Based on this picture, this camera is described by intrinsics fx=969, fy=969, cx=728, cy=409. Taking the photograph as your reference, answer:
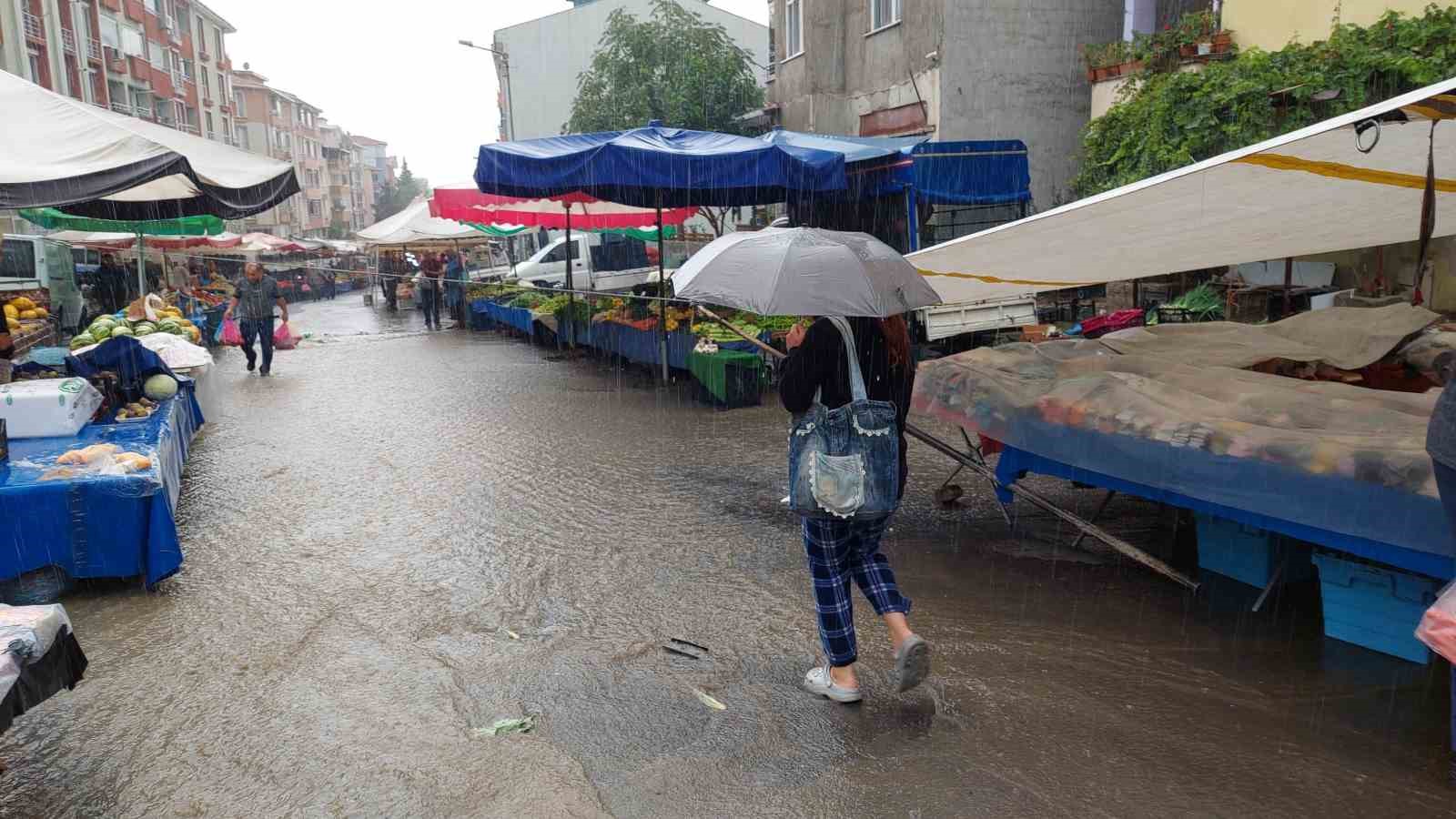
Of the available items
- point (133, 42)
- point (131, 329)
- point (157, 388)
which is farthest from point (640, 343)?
point (133, 42)

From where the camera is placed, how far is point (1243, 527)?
505 centimetres

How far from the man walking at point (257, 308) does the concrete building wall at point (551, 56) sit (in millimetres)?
30111

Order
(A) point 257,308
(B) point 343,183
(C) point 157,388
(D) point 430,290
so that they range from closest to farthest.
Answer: (C) point 157,388
(A) point 257,308
(D) point 430,290
(B) point 343,183

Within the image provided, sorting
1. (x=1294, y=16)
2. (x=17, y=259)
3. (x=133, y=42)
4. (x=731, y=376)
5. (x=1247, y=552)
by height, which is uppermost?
(x=133, y=42)

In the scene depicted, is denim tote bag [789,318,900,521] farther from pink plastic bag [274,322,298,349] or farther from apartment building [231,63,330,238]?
apartment building [231,63,330,238]

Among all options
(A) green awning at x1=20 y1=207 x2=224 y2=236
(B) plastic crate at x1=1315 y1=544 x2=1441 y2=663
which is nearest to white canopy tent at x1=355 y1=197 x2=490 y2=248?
(A) green awning at x1=20 y1=207 x2=224 y2=236

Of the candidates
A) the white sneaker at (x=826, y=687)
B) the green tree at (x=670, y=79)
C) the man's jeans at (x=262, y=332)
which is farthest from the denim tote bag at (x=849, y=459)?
the green tree at (x=670, y=79)

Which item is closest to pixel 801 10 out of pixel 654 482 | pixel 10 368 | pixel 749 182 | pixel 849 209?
pixel 849 209

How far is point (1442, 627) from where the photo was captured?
302 cm

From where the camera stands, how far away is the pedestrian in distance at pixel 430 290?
23562 mm

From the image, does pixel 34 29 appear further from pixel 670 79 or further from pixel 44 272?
pixel 670 79

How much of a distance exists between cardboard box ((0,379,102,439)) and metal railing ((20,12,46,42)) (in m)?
34.3

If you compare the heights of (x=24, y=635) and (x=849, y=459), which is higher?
(x=849, y=459)

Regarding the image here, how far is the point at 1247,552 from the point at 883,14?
15664 millimetres
